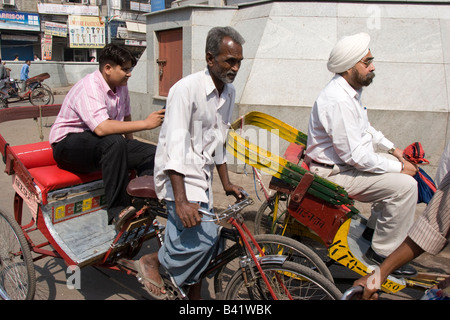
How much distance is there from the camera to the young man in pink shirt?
272cm

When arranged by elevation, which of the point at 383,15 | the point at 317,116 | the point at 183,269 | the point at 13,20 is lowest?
the point at 183,269

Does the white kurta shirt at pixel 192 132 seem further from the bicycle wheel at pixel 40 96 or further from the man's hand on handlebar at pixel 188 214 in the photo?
the bicycle wheel at pixel 40 96

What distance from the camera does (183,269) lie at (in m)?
2.26

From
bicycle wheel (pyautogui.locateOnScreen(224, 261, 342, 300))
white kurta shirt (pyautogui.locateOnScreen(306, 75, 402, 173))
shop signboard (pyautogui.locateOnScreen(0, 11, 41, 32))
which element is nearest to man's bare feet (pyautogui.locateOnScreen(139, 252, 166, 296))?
bicycle wheel (pyautogui.locateOnScreen(224, 261, 342, 300))

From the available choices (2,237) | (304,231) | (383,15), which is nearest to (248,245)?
(304,231)

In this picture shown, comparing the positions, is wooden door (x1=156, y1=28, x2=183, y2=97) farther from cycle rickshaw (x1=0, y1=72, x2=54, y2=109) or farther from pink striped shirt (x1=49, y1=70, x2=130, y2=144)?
cycle rickshaw (x1=0, y1=72, x2=54, y2=109)

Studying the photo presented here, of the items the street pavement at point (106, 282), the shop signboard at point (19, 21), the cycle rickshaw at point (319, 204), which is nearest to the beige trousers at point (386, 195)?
→ the cycle rickshaw at point (319, 204)

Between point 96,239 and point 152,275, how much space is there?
26.5 inches

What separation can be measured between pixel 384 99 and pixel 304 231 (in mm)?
3495

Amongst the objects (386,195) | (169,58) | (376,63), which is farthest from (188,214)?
(169,58)

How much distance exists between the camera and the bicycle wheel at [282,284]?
204 centimetres

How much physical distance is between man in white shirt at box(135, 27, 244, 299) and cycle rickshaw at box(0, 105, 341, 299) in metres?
0.15

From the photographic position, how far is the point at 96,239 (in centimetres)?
282
